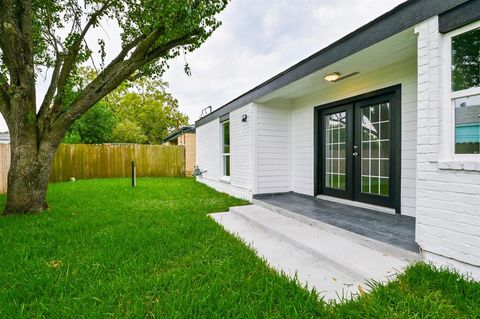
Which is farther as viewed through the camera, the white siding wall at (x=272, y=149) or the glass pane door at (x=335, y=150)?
the white siding wall at (x=272, y=149)

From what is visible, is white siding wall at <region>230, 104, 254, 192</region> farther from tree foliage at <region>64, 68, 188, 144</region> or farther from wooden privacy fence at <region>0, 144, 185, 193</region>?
tree foliage at <region>64, 68, 188, 144</region>

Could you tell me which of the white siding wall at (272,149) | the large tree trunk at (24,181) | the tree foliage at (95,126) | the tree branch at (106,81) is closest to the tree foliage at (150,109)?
the tree foliage at (95,126)

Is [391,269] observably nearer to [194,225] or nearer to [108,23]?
[194,225]

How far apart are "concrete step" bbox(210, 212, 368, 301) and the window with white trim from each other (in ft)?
12.4

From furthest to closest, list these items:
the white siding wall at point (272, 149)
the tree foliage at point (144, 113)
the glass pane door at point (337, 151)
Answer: the tree foliage at point (144, 113) < the white siding wall at point (272, 149) < the glass pane door at point (337, 151)

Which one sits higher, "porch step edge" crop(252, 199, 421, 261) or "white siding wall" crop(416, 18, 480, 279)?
"white siding wall" crop(416, 18, 480, 279)

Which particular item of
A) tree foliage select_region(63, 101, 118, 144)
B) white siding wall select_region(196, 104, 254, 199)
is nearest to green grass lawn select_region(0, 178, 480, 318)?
white siding wall select_region(196, 104, 254, 199)

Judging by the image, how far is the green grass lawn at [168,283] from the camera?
5.28 ft

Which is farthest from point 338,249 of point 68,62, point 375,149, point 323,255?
point 68,62

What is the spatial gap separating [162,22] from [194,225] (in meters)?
3.46

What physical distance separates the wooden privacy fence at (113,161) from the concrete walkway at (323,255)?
9.52m

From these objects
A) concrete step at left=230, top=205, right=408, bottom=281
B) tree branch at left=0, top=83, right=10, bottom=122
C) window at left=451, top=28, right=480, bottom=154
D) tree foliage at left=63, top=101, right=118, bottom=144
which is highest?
tree foliage at left=63, top=101, right=118, bottom=144

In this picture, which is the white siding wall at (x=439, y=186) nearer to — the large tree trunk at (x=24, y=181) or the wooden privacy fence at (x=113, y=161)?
the large tree trunk at (x=24, y=181)

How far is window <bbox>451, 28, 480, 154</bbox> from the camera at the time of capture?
76.4 inches
